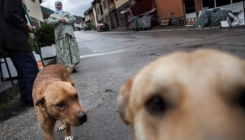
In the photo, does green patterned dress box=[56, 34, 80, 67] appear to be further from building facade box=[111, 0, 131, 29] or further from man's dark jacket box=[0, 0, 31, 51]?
building facade box=[111, 0, 131, 29]

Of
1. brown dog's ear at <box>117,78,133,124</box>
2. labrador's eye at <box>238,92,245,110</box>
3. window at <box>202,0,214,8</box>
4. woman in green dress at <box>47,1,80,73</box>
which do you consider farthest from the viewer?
window at <box>202,0,214,8</box>

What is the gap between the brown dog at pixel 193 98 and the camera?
43.5 inches

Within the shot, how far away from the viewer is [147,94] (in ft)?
4.60

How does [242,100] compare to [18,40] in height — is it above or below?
below

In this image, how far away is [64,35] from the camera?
8.04 meters

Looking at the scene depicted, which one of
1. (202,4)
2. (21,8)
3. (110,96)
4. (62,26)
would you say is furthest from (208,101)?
(202,4)

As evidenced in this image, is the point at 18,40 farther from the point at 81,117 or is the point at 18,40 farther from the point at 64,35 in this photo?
the point at 64,35

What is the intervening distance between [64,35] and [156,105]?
280 inches

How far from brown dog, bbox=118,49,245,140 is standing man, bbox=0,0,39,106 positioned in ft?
13.2

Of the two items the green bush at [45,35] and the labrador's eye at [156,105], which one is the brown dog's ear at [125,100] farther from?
the green bush at [45,35]

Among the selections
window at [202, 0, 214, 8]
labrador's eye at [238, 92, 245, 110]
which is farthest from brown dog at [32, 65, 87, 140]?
window at [202, 0, 214, 8]

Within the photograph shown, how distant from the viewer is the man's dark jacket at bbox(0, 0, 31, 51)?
475 centimetres

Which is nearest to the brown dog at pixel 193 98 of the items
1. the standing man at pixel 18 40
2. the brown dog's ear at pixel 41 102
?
the brown dog's ear at pixel 41 102

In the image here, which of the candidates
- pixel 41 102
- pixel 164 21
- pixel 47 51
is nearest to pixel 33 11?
pixel 164 21
